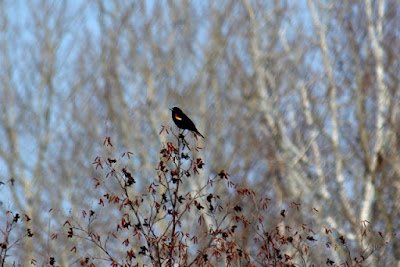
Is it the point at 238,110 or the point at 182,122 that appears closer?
the point at 182,122

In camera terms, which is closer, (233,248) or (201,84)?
(233,248)

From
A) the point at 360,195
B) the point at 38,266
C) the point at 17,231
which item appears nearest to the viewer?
the point at 360,195

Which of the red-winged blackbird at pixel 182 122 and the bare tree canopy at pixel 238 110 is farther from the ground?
the bare tree canopy at pixel 238 110

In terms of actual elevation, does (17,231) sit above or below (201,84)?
below

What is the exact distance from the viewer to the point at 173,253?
561 centimetres

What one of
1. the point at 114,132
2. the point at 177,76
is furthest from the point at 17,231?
the point at 177,76

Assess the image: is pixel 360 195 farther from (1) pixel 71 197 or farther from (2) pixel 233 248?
(2) pixel 233 248

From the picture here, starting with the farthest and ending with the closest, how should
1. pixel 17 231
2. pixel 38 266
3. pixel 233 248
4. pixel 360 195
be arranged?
pixel 38 266 < pixel 17 231 < pixel 360 195 < pixel 233 248

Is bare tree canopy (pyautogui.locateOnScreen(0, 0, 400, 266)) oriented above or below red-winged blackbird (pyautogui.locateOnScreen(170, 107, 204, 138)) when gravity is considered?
above

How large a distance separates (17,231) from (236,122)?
363 centimetres

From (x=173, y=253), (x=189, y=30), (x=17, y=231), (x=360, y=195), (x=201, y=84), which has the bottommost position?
(x=173, y=253)

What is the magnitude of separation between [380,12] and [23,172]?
5.95 meters

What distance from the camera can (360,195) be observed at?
41.8ft

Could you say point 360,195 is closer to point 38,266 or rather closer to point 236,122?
point 236,122
